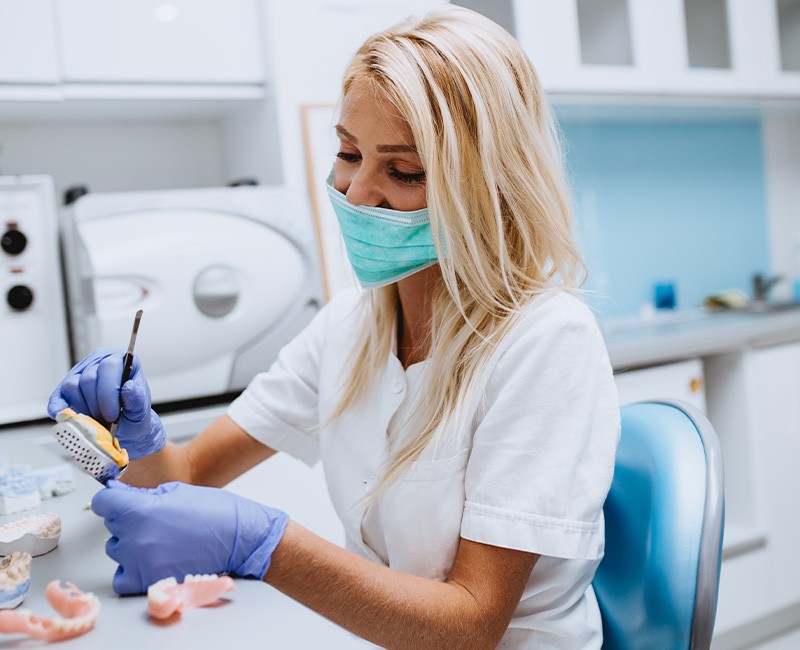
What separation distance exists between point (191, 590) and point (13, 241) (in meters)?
1.18

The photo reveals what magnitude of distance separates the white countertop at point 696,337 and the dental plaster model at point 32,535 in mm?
1412

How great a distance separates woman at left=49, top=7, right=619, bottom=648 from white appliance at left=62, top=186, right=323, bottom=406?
544mm

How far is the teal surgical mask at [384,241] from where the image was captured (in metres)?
0.96

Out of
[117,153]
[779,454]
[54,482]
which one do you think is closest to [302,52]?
[117,153]

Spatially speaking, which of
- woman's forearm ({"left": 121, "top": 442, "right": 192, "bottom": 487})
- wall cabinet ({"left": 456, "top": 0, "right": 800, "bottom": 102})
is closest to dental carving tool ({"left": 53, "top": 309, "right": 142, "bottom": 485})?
woman's forearm ({"left": 121, "top": 442, "right": 192, "bottom": 487})

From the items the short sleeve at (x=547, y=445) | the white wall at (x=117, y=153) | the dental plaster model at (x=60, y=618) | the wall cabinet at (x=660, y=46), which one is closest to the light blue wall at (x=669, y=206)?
the wall cabinet at (x=660, y=46)

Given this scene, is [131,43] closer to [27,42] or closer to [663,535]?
[27,42]

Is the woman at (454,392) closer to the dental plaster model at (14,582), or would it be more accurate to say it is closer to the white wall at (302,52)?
the dental plaster model at (14,582)

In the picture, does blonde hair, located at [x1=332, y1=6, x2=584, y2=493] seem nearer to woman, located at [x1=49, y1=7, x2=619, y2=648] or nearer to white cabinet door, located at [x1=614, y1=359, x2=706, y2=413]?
woman, located at [x1=49, y1=7, x2=619, y2=648]

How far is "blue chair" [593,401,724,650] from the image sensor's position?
0.84 metres

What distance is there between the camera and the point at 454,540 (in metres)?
0.92

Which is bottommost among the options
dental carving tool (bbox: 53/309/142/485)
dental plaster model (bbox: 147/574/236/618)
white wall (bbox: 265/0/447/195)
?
dental plaster model (bbox: 147/574/236/618)

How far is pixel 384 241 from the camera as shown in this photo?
983 millimetres

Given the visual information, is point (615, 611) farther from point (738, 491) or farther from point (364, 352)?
point (738, 491)
